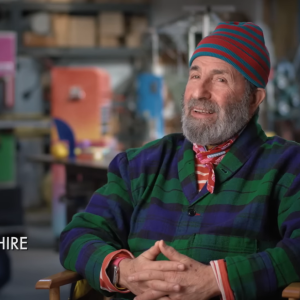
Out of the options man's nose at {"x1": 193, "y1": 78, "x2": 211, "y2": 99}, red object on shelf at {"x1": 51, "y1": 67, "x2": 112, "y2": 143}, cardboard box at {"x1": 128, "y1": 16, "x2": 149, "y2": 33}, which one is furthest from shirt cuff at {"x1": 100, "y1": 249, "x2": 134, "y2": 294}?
cardboard box at {"x1": 128, "y1": 16, "x2": 149, "y2": 33}

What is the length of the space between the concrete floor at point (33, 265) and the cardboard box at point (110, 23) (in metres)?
2.63

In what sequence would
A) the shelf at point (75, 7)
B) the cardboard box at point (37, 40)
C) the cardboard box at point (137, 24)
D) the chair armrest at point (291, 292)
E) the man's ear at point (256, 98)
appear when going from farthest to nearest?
the cardboard box at point (137, 24) → the shelf at point (75, 7) → the cardboard box at point (37, 40) → the man's ear at point (256, 98) → the chair armrest at point (291, 292)

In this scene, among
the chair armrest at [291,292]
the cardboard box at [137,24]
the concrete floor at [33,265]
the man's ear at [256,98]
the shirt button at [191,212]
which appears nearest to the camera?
the chair armrest at [291,292]

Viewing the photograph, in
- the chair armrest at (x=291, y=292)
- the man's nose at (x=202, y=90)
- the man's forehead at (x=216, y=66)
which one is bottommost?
the chair armrest at (x=291, y=292)

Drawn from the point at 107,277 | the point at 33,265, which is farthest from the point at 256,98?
the point at 33,265

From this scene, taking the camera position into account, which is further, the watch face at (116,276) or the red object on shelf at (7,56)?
the red object on shelf at (7,56)

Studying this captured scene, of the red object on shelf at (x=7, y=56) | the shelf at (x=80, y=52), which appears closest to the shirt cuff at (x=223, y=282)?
the red object on shelf at (x=7, y=56)

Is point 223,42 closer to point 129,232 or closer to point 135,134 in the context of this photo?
point 129,232

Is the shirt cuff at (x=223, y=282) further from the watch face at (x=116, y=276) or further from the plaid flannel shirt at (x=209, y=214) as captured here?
the watch face at (x=116, y=276)

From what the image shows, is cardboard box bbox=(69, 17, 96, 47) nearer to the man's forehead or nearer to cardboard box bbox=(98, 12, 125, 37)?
cardboard box bbox=(98, 12, 125, 37)

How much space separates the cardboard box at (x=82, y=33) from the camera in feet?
23.6

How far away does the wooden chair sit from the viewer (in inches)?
52.9

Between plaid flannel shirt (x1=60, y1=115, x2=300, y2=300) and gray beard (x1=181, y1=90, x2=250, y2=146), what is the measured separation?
0.04 meters

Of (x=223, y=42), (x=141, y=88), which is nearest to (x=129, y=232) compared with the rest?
(x=223, y=42)
